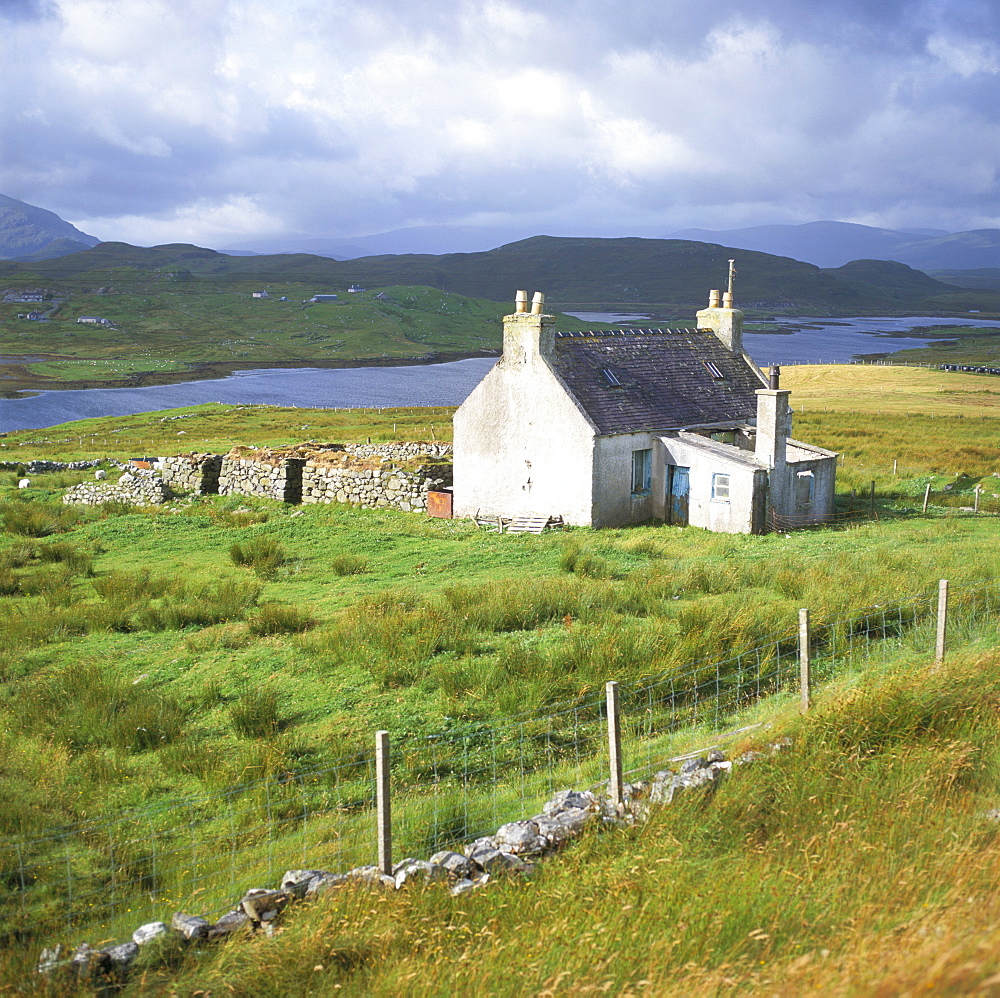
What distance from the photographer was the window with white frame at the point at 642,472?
24.8 metres

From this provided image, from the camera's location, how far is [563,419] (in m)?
24.1

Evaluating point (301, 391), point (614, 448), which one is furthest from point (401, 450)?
point (301, 391)

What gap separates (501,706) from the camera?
10.3 meters

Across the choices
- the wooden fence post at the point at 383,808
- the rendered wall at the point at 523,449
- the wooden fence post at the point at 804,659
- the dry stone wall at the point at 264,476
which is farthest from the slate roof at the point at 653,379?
the wooden fence post at the point at 383,808

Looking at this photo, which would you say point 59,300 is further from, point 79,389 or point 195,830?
point 195,830

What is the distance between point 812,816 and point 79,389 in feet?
390

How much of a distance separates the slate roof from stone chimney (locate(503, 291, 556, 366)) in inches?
19.2

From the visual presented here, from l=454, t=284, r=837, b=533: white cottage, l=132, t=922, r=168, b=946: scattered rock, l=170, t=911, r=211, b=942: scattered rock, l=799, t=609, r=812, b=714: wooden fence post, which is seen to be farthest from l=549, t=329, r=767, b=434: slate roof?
l=132, t=922, r=168, b=946: scattered rock

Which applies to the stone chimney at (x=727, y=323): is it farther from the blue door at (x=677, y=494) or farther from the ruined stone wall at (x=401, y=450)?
the ruined stone wall at (x=401, y=450)

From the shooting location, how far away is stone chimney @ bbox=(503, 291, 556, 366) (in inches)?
960

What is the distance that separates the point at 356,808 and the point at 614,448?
16963mm

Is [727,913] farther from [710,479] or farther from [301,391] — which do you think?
[301,391]

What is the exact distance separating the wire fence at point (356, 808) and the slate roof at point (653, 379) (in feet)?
44.5

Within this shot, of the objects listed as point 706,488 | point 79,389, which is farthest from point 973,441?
point 79,389
